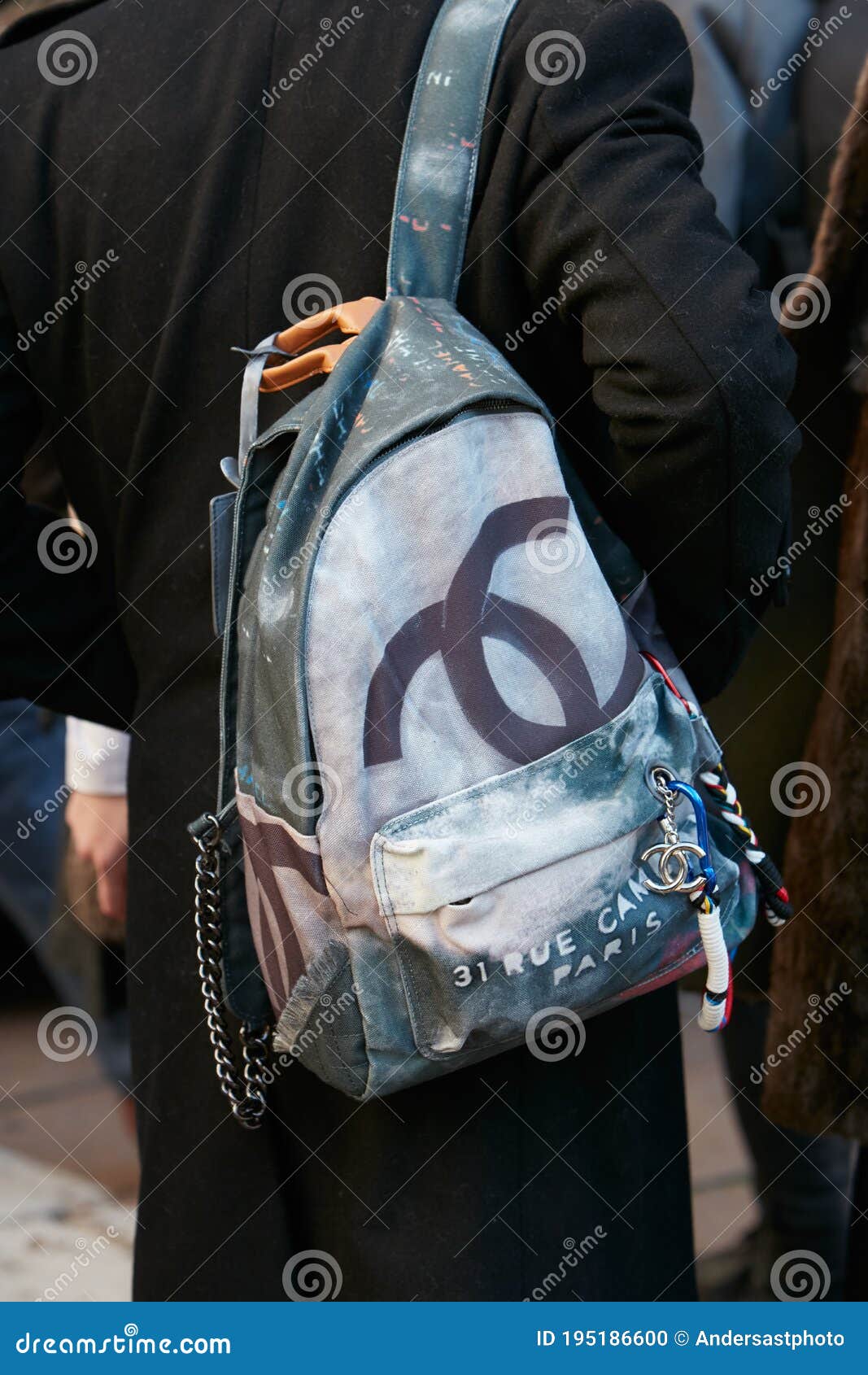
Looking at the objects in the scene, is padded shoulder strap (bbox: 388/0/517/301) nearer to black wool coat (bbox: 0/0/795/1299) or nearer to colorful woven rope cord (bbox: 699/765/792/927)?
black wool coat (bbox: 0/0/795/1299)

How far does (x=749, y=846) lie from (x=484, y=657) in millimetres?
362

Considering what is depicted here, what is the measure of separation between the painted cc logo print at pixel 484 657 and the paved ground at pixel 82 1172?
1.79 metres

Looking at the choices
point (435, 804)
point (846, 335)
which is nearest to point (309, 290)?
point (435, 804)

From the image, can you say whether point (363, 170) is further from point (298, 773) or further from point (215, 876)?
point (215, 876)

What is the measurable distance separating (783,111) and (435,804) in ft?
4.13

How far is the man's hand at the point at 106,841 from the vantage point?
1.69 meters

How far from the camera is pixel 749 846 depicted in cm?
119

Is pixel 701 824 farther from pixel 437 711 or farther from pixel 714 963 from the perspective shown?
pixel 437 711

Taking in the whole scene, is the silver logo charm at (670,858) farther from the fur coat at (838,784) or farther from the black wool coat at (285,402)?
the fur coat at (838,784)

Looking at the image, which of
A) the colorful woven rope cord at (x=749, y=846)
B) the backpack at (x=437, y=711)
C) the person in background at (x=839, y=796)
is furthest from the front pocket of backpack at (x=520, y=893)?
the person in background at (x=839, y=796)

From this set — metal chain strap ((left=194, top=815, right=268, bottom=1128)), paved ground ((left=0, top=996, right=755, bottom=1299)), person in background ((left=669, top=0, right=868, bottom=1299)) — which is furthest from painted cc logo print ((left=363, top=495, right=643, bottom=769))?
paved ground ((left=0, top=996, right=755, bottom=1299))

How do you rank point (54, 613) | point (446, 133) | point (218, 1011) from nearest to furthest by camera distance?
point (446, 133) → point (218, 1011) → point (54, 613)

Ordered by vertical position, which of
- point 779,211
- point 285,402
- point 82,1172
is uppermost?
point 779,211

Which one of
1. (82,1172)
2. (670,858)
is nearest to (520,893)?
(670,858)
